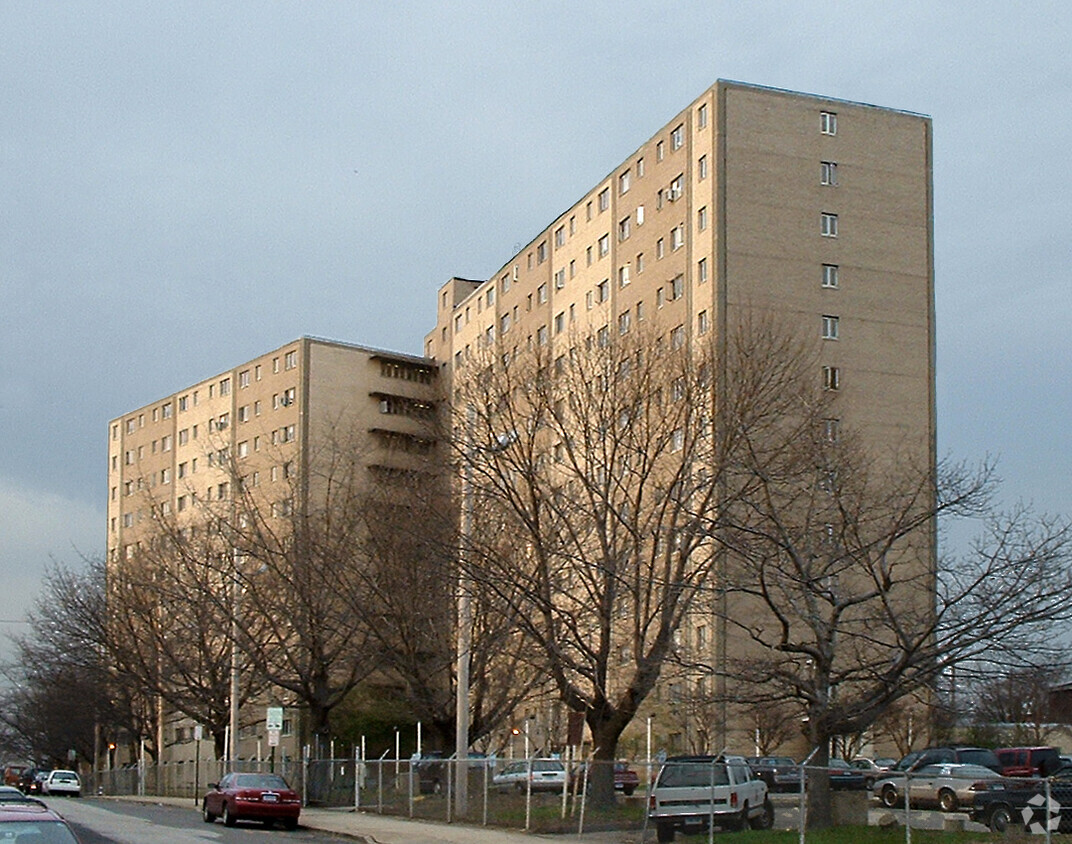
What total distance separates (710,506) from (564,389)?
6261mm

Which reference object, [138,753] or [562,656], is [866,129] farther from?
[138,753]

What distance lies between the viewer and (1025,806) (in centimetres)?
2362

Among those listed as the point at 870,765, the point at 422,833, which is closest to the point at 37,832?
the point at 422,833

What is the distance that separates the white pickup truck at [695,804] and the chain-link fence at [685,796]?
0.07 ft

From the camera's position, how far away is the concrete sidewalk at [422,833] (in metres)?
29.0

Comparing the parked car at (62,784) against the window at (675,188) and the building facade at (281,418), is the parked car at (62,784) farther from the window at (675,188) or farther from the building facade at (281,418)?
the window at (675,188)

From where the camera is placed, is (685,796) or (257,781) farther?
(257,781)

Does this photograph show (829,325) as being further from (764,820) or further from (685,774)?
(685,774)

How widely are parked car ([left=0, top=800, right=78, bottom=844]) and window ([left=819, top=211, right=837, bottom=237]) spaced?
57.0 m

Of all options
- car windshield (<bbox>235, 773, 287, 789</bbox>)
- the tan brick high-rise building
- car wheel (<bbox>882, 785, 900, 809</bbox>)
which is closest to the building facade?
the tan brick high-rise building

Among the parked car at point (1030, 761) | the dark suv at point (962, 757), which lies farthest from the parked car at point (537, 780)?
the parked car at point (1030, 761)

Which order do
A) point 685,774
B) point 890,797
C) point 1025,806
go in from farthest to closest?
point 890,797
point 685,774
point 1025,806

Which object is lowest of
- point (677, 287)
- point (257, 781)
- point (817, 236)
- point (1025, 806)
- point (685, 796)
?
point (257, 781)

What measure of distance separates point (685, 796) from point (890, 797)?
18139 millimetres
